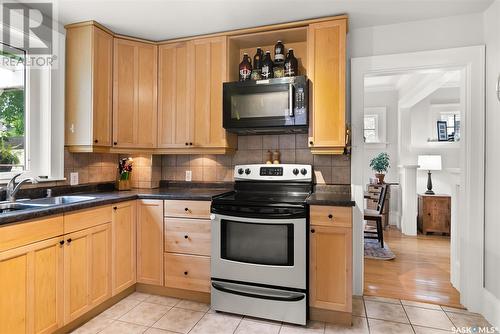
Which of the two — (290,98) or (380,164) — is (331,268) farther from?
(380,164)

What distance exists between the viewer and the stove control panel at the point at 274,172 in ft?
8.67

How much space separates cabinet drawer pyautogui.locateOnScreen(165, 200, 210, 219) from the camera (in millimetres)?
2436

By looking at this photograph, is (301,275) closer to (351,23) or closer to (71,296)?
(71,296)

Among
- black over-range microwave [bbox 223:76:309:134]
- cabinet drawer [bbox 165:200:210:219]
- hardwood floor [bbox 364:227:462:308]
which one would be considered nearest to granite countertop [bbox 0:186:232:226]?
cabinet drawer [bbox 165:200:210:219]

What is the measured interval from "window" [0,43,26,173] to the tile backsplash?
126 cm

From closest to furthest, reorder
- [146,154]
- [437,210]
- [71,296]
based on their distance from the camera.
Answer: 1. [71,296]
2. [146,154]
3. [437,210]

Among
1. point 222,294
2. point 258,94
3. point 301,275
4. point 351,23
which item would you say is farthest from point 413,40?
point 222,294

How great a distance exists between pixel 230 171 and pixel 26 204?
167 cm

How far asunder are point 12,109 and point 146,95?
1.05 m

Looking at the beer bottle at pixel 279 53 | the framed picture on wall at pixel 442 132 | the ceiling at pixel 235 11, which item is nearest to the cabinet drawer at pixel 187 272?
the beer bottle at pixel 279 53

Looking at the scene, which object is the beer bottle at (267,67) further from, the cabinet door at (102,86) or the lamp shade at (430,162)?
the lamp shade at (430,162)

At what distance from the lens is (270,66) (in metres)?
2.62

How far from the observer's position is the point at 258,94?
8.29ft

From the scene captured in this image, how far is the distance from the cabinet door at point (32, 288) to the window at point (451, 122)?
581 cm
